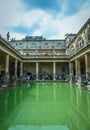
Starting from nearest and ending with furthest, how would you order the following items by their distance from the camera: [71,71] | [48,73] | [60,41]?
[71,71]
[48,73]
[60,41]

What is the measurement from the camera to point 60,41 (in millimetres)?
41438

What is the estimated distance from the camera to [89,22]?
19812mm

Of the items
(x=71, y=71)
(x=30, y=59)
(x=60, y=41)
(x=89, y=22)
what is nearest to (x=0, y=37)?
(x=89, y=22)

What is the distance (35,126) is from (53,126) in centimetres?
61

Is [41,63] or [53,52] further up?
[53,52]

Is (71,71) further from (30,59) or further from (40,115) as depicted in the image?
(40,115)

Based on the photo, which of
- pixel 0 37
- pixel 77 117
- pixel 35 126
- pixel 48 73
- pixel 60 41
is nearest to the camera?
pixel 35 126

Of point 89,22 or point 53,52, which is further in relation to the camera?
point 53,52

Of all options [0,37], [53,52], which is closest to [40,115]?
[0,37]

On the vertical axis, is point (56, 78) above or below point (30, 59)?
below

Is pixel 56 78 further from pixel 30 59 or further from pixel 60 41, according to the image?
pixel 60 41

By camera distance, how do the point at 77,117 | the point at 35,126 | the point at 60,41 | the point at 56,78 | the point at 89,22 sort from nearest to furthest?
the point at 35,126 < the point at 77,117 < the point at 89,22 < the point at 56,78 < the point at 60,41

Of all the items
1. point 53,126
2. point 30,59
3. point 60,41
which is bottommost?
point 53,126

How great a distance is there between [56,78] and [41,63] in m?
5.37
